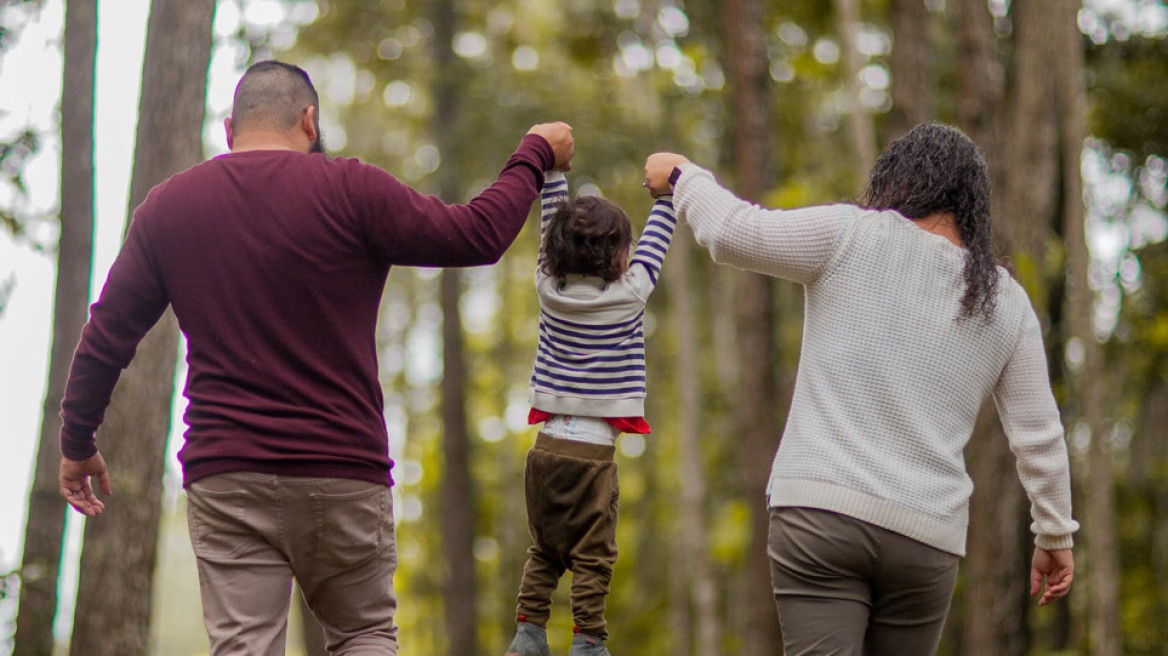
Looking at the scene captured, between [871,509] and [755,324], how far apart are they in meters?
8.85

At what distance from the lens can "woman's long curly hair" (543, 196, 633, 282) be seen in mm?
4047

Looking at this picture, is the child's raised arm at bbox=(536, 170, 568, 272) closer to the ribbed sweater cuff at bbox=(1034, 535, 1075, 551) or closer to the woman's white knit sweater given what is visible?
the woman's white knit sweater

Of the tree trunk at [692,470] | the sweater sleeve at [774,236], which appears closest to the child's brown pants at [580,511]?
the sweater sleeve at [774,236]

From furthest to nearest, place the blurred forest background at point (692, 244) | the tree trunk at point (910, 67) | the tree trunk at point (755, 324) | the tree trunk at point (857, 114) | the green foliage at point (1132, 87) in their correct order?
the green foliage at point (1132, 87)
the tree trunk at point (755, 324)
the tree trunk at point (857, 114)
the tree trunk at point (910, 67)
the blurred forest background at point (692, 244)

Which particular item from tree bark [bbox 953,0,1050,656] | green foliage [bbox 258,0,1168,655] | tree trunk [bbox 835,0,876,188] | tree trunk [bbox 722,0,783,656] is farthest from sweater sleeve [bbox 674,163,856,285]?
tree trunk [bbox 722,0,783,656]

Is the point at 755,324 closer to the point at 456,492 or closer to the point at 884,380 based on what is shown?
the point at 456,492

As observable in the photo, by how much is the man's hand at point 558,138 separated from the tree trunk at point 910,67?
24.3ft

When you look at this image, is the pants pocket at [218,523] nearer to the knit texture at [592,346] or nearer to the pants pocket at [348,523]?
the pants pocket at [348,523]

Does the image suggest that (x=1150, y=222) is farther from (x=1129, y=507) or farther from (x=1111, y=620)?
(x=1111, y=620)

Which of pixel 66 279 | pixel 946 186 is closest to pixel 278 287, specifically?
pixel 946 186

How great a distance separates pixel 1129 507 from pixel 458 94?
1014 centimetres

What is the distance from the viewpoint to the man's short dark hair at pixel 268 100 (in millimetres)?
3637

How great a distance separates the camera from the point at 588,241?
4035 mm

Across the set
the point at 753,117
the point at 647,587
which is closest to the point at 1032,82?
the point at 753,117
